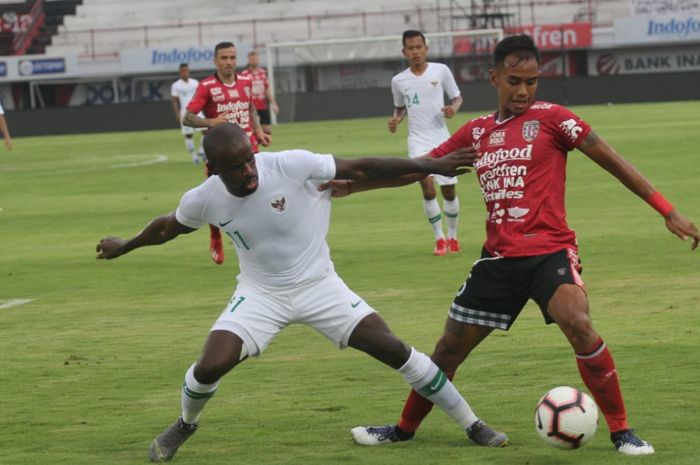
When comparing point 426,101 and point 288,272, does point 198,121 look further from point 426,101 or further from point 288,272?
point 288,272

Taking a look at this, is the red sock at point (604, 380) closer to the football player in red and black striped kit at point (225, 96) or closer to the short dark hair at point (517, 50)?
the short dark hair at point (517, 50)

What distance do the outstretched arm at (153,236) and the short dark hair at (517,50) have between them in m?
1.84

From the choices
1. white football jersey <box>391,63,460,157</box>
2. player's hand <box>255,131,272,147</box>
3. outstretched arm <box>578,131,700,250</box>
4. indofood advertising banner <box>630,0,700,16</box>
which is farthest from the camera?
indofood advertising banner <box>630,0,700,16</box>

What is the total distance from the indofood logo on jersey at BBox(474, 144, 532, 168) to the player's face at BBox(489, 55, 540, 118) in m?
0.22

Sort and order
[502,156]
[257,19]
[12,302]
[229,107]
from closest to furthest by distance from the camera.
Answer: [502,156] < [12,302] < [229,107] < [257,19]

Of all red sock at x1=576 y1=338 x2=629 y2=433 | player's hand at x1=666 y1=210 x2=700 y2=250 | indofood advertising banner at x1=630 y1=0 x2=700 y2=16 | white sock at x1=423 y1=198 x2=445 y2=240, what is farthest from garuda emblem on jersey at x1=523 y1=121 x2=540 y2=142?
indofood advertising banner at x1=630 y1=0 x2=700 y2=16

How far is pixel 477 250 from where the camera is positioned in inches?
657

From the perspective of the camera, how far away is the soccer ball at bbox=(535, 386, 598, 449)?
683 centimetres

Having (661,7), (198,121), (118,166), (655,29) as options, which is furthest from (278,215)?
(661,7)

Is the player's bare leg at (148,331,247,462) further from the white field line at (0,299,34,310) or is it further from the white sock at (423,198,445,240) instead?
the white sock at (423,198,445,240)

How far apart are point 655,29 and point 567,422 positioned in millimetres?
50726

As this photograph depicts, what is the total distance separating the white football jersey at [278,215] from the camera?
23.1 feet

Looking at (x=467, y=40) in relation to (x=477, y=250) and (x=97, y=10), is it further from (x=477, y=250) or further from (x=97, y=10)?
(x=477, y=250)

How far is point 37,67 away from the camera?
5953 cm
